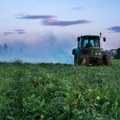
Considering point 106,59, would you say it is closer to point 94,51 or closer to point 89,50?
point 94,51

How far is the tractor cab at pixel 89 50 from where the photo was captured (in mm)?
37188

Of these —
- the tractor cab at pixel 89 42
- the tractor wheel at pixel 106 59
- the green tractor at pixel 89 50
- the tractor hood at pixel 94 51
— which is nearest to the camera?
the tractor hood at pixel 94 51

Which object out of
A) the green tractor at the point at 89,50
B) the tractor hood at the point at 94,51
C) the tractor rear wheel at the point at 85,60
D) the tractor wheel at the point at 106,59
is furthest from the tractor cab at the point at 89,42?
the tractor wheel at the point at 106,59

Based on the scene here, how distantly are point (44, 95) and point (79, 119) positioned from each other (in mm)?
3695

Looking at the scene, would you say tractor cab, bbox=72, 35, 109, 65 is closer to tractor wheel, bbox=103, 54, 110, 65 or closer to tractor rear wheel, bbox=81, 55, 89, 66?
tractor rear wheel, bbox=81, 55, 89, 66

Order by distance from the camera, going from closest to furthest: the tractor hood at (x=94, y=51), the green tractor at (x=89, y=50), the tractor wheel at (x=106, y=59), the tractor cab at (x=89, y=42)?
the tractor hood at (x=94, y=51)
the green tractor at (x=89, y=50)
the tractor cab at (x=89, y=42)
the tractor wheel at (x=106, y=59)

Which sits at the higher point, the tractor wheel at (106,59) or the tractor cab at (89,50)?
the tractor cab at (89,50)

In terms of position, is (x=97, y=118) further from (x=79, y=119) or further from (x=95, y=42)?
(x=95, y=42)

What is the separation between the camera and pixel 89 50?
1462 inches

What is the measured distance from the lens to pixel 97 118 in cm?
751

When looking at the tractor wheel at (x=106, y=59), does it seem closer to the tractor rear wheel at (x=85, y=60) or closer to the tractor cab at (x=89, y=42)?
the tractor cab at (x=89, y=42)

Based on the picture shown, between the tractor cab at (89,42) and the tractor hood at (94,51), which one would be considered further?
the tractor cab at (89,42)

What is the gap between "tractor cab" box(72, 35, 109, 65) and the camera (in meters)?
37.2

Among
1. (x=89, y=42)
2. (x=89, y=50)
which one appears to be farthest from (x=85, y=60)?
(x=89, y=42)
